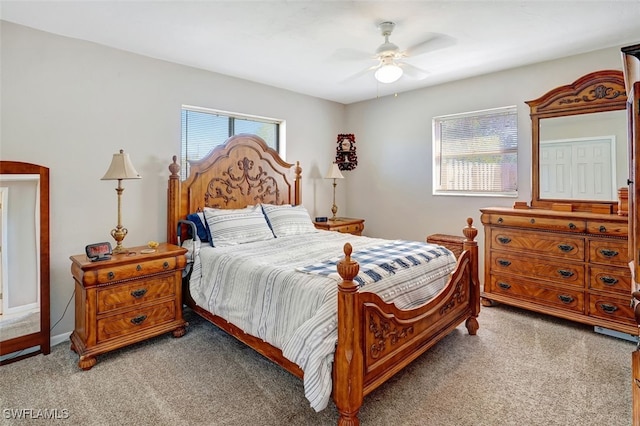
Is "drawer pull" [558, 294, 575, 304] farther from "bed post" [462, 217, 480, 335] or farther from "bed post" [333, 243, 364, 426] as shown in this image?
"bed post" [333, 243, 364, 426]

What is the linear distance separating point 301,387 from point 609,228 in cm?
275

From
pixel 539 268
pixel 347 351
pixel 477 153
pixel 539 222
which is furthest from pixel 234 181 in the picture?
pixel 539 268

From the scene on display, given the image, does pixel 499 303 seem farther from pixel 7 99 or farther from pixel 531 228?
pixel 7 99

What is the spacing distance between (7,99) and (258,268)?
7.45ft

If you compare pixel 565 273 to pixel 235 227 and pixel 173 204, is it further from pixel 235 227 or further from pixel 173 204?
pixel 173 204

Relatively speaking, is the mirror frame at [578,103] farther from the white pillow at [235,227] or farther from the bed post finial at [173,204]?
the bed post finial at [173,204]

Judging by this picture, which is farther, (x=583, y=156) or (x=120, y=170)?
(x=583, y=156)

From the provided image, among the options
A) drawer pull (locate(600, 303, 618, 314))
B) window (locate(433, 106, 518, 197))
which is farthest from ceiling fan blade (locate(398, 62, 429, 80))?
drawer pull (locate(600, 303, 618, 314))

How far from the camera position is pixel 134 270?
2.64 meters

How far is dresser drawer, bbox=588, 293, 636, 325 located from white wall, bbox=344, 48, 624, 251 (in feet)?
3.96

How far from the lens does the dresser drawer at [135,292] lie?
99.0 inches

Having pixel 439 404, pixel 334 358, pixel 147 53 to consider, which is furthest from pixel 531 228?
pixel 147 53

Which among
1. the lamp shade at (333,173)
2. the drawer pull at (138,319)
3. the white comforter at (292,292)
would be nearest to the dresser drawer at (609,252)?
the white comforter at (292,292)

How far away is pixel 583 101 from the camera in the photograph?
3238 millimetres
